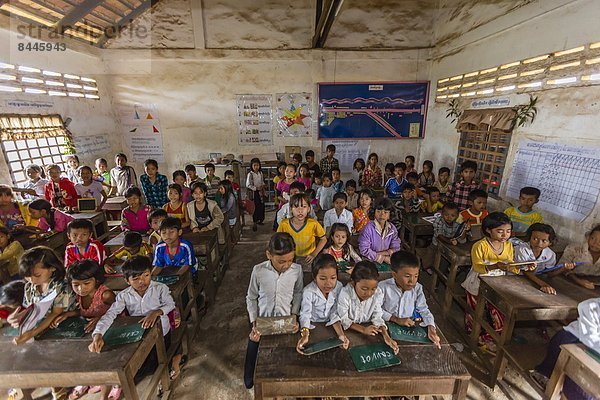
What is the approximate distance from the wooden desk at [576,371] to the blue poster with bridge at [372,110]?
656 cm

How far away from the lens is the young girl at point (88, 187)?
5207 mm

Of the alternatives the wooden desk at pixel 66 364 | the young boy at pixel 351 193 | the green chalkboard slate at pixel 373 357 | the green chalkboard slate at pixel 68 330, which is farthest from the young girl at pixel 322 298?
the young boy at pixel 351 193

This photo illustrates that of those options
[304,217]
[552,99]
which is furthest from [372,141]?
[304,217]

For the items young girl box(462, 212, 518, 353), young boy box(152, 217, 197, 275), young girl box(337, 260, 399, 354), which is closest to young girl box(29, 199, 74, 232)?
young boy box(152, 217, 197, 275)

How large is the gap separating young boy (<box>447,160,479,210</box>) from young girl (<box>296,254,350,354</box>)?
385 centimetres

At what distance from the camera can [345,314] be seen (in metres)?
2.20

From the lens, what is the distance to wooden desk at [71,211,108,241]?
4570 millimetres

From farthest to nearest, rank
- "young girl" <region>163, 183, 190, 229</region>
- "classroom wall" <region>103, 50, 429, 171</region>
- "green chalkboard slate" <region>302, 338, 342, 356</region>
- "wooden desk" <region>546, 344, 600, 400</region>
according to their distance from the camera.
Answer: "classroom wall" <region>103, 50, 429, 171</region>, "young girl" <region>163, 183, 190, 229</region>, "green chalkboard slate" <region>302, 338, 342, 356</region>, "wooden desk" <region>546, 344, 600, 400</region>

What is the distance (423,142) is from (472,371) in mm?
6331

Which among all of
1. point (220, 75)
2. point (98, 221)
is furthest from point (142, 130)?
point (98, 221)

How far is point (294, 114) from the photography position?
7.75 meters

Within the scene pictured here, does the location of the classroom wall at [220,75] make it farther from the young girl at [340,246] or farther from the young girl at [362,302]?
the young girl at [362,302]

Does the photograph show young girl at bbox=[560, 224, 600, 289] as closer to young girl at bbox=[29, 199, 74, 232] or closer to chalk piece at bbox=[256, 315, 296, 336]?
chalk piece at bbox=[256, 315, 296, 336]

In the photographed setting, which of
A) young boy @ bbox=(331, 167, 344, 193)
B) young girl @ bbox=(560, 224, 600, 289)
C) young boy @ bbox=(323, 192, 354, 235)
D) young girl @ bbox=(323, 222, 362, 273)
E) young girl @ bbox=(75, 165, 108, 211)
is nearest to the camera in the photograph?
young girl @ bbox=(560, 224, 600, 289)
